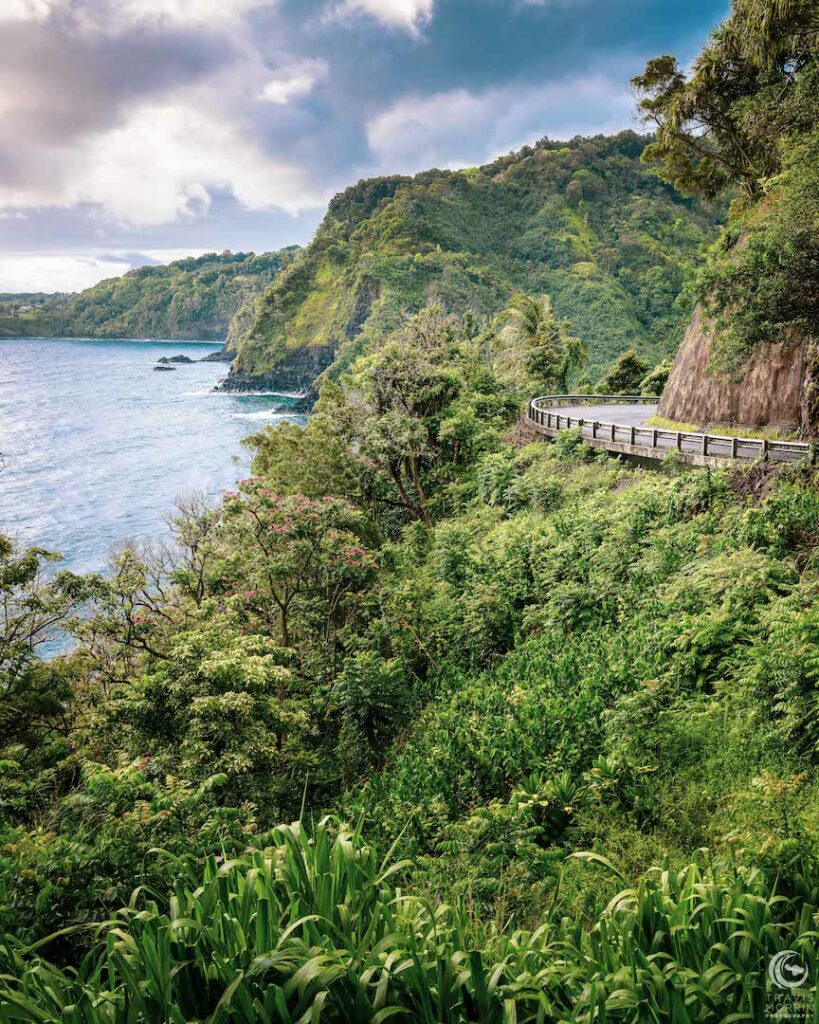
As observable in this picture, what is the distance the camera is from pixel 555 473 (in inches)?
810

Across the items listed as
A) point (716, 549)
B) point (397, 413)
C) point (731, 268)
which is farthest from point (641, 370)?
point (716, 549)

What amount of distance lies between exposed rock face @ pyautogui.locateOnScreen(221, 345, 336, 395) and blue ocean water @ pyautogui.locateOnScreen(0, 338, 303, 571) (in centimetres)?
428

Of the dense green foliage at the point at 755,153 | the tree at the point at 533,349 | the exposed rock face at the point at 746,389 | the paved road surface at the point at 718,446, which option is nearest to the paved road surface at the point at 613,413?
the paved road surface at the point at 718,446

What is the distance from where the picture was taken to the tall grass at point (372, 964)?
2.61 meters

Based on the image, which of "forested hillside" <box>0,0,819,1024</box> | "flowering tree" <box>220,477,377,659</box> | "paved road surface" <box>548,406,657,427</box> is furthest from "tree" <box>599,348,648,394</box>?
"flowering tree" <box>220,477,377,659</box>

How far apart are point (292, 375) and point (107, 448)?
139 ft

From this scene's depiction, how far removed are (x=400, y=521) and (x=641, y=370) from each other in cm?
2409

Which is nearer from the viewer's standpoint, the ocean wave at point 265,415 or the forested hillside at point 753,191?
the forested hillside at point 753,191

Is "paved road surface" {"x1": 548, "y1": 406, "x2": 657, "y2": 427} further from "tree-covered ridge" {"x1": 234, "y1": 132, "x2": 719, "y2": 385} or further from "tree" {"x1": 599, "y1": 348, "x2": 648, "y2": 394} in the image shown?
"tree-covered ridge" {"x1": 234, "y1": 132, "x2": 719, "y2": 385}

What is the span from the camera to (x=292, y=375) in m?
101

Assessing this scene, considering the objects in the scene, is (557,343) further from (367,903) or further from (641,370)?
(367,903)

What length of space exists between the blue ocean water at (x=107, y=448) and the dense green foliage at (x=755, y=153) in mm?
16697

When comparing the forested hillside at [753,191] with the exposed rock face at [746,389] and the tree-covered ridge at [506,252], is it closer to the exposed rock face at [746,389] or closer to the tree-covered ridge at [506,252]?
the exposed rock face at [746,389]

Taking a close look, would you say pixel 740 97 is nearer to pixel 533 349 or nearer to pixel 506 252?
pixel 533 349
